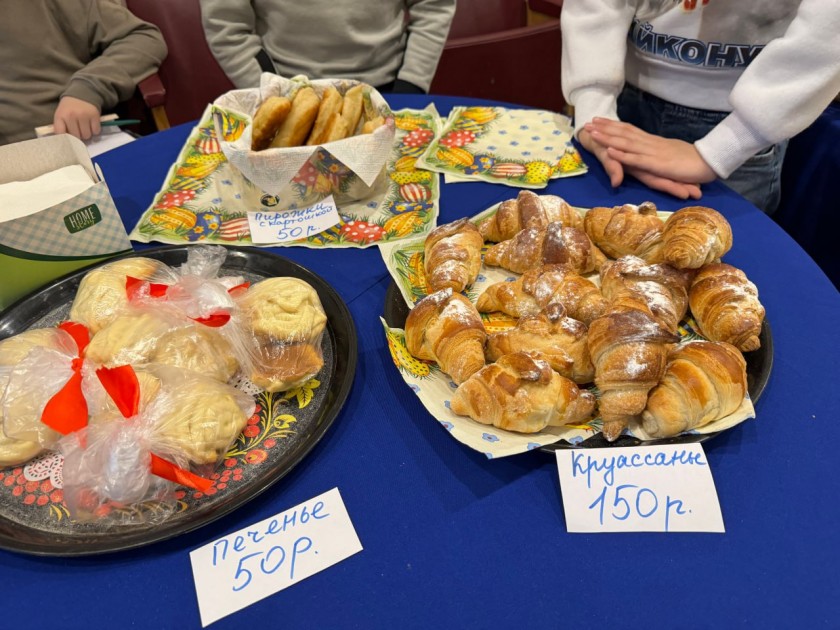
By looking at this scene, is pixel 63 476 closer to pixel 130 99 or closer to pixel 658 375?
pixel 658 375

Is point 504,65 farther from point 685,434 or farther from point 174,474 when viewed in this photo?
point 174,474

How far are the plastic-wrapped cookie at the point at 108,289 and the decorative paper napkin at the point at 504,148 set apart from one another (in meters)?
0.73

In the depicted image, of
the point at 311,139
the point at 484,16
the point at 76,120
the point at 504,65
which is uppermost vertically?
the point at 311,139

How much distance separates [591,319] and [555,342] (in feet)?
0.32

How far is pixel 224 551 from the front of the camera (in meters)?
0.71

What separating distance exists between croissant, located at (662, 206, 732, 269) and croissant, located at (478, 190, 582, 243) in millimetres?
201

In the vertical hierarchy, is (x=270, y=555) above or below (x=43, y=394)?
below

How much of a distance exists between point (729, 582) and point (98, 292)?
100 centimetres

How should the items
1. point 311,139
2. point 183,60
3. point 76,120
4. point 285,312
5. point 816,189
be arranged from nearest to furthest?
point 285,312 < point 311,139 < point 816,189 < point 76,120 < point 183,60

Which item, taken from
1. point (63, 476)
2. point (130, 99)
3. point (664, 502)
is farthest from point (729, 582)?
point (130, 99)

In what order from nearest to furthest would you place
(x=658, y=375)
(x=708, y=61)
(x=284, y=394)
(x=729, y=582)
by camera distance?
(x=729, y=582) → (x=658, y=375) → (x=284, y=394) → (x=708, y=61)

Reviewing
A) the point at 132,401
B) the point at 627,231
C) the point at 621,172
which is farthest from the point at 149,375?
the point at 621,172

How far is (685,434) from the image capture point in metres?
0.76

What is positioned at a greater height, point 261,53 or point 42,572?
point 261,53
